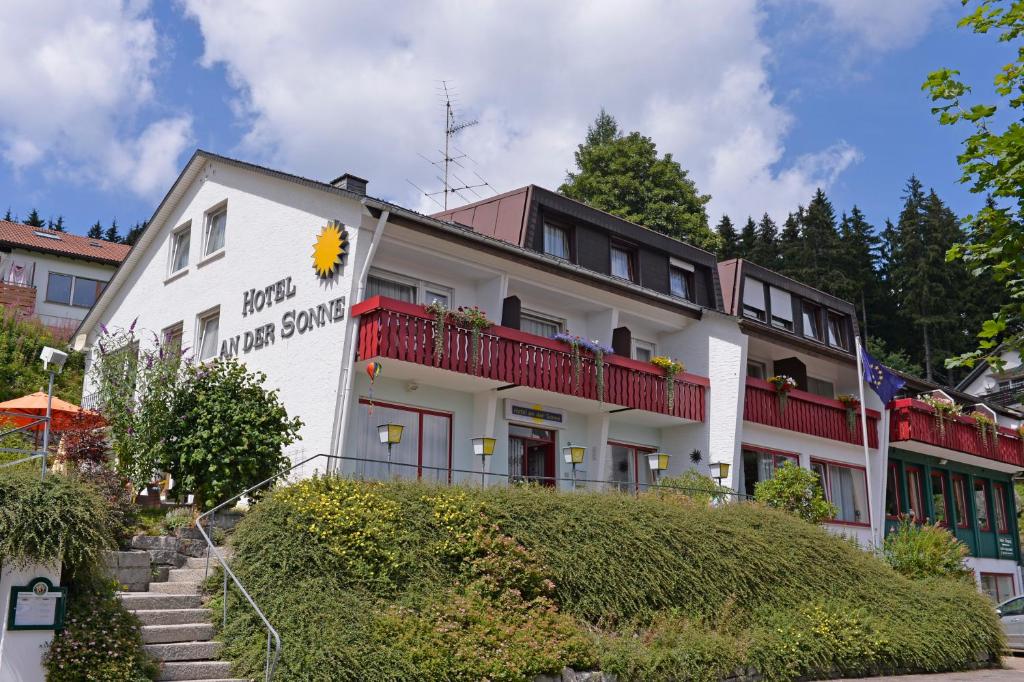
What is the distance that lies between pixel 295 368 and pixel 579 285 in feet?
20.9

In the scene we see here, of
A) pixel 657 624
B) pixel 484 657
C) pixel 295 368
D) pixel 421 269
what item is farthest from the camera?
pixel 421 269

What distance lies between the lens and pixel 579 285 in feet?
70.1

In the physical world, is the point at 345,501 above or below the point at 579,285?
below

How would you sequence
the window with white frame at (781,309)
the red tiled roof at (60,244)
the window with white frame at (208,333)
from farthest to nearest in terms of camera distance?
the red tiled roof at (60,244) < the window with white frame at (781,309) < the window with white frame at (208,333)

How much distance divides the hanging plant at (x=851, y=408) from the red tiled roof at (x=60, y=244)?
27.3m

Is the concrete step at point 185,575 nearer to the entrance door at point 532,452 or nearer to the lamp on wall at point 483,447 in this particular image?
the lamp on wall at point 483,447

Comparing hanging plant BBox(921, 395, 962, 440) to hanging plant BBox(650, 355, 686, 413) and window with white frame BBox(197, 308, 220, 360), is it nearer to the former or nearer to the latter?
hanging plant BBox(650, 355, 686, 413)

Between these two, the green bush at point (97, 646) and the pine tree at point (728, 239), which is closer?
the green bush at point (97, 646)

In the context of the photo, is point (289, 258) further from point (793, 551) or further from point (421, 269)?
point (793, 551)

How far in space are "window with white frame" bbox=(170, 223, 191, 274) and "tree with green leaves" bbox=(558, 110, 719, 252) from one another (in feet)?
71.4

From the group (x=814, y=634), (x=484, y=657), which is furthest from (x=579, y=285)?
(x=484, y=657)

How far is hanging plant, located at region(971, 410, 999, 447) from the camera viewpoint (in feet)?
105

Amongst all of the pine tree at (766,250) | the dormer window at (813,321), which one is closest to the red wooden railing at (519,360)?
the dormer window at (813,321)

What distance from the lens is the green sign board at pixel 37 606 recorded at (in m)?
9.47
